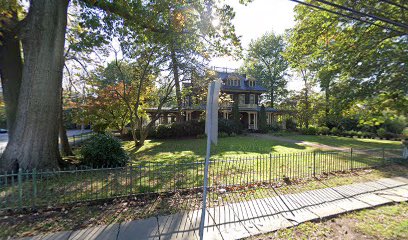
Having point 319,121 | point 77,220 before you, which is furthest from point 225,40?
point 319,121

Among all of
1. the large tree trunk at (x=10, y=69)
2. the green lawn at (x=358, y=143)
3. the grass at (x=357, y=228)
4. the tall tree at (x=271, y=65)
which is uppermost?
the tall tree at (x=271, y=65)

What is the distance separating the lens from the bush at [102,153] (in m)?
7.75

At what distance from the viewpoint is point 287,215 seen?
4.12 m

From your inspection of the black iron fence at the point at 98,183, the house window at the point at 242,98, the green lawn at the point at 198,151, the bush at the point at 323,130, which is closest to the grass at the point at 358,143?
the green lawn at the point at 198,151

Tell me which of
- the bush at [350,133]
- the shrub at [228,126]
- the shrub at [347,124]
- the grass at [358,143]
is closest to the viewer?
the grass at [358,143]

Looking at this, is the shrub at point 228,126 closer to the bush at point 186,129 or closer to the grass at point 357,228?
the bush at point 186,129

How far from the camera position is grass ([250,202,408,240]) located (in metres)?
3.43

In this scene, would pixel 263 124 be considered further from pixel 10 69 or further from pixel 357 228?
pixel 10 69

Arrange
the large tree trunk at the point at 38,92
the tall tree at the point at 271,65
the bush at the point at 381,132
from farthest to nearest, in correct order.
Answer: the tall tree at the point at 271,65 < the bush at the point at 381,132 < the large tree trunk at the point at 38,92

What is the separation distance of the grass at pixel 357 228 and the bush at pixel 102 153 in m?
6.51

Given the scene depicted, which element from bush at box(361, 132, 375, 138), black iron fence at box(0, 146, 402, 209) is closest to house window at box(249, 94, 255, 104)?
bush at box(361, 132, 375, 138)

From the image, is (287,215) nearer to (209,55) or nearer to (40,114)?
(40,114)

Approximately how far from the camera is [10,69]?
711cm

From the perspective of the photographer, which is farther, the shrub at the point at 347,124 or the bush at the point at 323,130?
the bush at the point at 323,130
